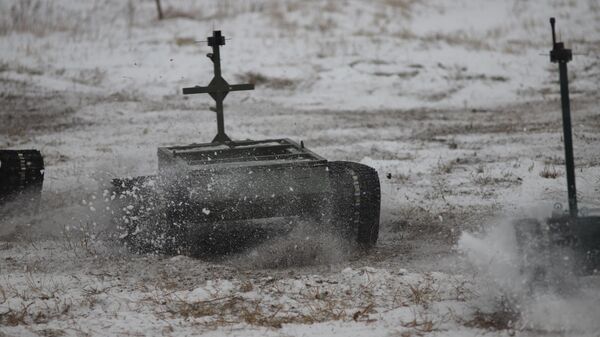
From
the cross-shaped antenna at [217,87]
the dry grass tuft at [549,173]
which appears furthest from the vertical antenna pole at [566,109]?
the dry grass tuft at [549,173]

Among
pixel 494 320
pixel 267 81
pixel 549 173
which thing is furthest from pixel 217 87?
pixel 267 81

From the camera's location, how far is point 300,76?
64.9 feet

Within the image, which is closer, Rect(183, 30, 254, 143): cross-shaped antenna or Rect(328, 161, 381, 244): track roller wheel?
Rect(328, 161, 381, 244): track roller wheel

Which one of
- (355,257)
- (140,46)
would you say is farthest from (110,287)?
(140,46)

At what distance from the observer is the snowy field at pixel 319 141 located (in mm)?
5672

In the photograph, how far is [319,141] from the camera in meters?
13.7

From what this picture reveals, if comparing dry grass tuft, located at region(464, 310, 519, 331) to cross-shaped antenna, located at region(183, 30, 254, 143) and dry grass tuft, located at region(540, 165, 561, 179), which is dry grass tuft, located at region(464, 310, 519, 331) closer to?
cross-shaped antenna, located at region(183, 30, 254, 143)

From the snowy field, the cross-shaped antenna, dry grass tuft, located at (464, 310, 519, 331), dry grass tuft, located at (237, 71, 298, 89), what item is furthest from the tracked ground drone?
dry grass tuft, located at (237, 71, 298, 89)

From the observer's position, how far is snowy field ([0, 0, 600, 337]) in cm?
567

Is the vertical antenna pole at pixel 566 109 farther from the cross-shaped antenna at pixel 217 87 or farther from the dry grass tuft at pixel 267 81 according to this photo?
the dry grass tuft at pixel 267 81

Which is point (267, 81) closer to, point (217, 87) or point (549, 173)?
point (217, 87)

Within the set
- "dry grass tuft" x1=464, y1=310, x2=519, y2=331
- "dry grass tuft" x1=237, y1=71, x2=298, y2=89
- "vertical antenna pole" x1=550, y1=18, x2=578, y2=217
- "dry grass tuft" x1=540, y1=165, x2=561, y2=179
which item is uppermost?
"dry grass tuft" x1=237, y1=71, x2=298, y2=89

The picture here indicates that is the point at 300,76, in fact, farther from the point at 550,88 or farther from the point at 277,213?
the point at 277,213

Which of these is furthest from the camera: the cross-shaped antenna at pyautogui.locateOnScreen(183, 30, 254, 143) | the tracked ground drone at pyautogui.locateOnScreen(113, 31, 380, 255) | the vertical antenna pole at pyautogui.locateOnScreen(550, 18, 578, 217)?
the cross-shaped antenna at pyautogui.locateOnScreen(183, 30, 254, 143)
